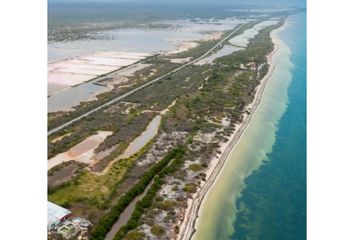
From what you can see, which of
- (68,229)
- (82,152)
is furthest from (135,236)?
(82,152)

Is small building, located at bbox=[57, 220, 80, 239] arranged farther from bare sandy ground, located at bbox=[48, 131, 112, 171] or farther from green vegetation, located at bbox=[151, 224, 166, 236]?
bare sandy ground, located at bbox=[48, 131, 112, 171]

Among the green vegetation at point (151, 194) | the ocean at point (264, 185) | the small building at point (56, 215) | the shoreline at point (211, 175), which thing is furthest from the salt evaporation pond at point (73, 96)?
the small building at point (56, 215)

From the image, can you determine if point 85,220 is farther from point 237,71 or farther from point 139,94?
point 237,71

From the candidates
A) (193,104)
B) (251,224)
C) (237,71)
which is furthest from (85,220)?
(237,71)

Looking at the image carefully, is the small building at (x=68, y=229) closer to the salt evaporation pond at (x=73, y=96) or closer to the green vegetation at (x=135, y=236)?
the green vegetation at (x=135, y=236)

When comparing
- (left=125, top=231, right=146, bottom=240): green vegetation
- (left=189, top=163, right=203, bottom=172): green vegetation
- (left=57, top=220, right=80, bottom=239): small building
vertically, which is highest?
(left=189, top=163, right=203, bottom=172): green vegetation

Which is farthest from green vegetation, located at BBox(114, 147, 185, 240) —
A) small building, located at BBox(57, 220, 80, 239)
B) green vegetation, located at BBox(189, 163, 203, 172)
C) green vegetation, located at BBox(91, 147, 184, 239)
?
small building, located at BBox(57, 220, 80, 239)

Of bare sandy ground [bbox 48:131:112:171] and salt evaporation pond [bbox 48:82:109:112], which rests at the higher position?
salt evaporation pond [bbox 48:82:109:112]
